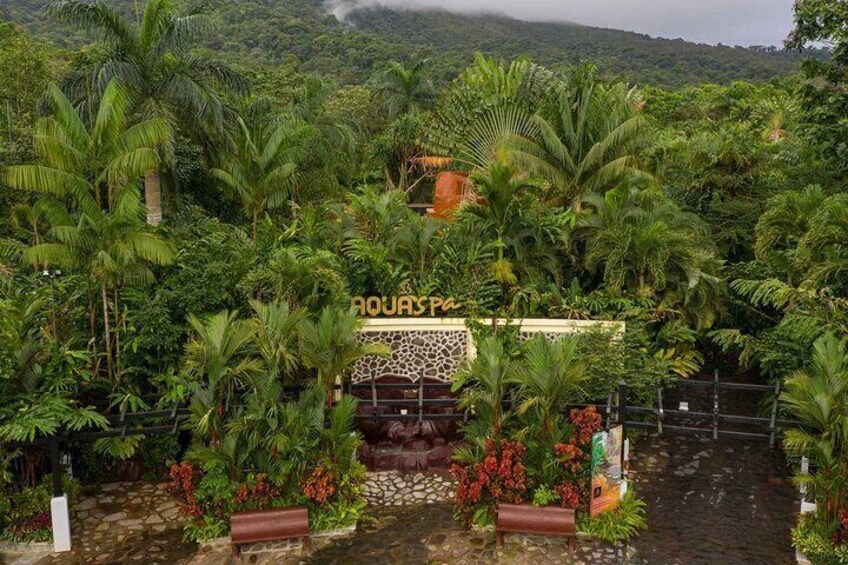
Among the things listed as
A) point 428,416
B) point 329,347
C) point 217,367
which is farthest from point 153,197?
point 428,416

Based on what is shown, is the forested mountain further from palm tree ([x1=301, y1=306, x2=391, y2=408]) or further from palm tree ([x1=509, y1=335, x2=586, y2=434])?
palm tree ([x1=509, y1=335, x2=586, y2=434])

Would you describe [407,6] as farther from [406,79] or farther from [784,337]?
[784,337]

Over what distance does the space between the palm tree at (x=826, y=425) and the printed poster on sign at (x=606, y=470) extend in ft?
6.87

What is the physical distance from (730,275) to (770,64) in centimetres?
8170

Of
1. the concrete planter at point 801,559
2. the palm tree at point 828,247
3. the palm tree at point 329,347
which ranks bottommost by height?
the concrete planter at point 801,559

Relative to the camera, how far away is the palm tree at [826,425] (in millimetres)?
8172

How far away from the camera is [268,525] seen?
864cm

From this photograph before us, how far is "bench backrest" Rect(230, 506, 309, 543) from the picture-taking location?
855 cm

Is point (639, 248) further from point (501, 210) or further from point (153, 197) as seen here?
point (153, 197)

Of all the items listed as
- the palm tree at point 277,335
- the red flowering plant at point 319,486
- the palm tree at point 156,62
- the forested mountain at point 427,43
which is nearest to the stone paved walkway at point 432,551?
the red flowering plant at point 319,486

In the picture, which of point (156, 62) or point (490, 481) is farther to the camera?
point (156, 62)

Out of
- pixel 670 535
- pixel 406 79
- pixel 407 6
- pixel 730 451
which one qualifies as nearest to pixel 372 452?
pixel 670 535

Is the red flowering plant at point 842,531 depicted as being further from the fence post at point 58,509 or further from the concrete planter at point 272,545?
the fence post at point 58,509

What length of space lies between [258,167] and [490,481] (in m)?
8.72
